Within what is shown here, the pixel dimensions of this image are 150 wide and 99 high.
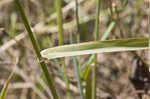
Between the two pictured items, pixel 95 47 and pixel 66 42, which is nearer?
pixel 95 47

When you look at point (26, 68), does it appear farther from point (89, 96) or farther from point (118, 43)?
point (118, 43)

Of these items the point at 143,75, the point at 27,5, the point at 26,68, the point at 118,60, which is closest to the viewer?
the point at 143,75

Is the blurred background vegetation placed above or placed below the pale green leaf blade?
below

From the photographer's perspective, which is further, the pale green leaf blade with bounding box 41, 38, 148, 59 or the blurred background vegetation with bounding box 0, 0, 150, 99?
the blurred background vegetation with bounding box 0, 0, 150, 99

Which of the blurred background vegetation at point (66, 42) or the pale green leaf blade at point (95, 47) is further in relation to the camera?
the blurred background vegetation at point (66, 42)

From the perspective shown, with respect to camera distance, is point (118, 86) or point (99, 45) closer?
point (99, 45)

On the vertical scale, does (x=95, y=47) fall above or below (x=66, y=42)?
above

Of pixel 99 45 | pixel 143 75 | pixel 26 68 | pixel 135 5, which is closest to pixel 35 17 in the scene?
pixel 26 68

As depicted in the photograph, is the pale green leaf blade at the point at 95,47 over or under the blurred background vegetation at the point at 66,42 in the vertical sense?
over
